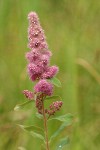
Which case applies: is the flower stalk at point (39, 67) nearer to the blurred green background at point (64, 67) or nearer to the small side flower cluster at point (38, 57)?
the small side flower cluster at point (38, 57)

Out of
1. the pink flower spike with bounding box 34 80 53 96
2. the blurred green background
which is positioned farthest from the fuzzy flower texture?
the blurred green background

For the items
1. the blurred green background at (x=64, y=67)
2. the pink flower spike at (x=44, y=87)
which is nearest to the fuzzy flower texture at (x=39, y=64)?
the pink flower spike at (x=44, y=87)

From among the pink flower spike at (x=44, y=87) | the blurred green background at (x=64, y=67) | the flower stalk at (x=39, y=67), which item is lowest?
the pink flower spike at (x=44, y=87)

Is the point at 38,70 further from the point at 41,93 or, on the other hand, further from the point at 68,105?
the point at 68,105

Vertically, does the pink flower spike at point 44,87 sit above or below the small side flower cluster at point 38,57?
below

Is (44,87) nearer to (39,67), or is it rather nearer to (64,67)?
(39,67)

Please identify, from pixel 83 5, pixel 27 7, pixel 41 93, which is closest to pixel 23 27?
pixel 27 7

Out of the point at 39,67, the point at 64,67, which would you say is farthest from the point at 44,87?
the point at 64,67
